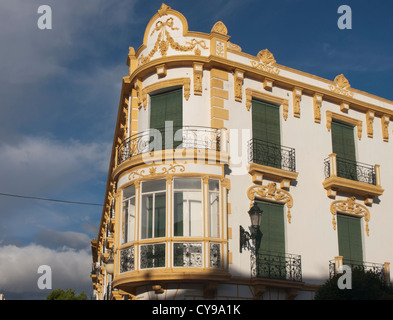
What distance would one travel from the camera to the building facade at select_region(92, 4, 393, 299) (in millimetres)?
18078

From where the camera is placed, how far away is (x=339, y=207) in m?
21.2

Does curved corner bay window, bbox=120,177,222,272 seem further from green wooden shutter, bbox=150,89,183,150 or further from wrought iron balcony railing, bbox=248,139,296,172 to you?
green wooden shutter, bbox=150,89,183,150

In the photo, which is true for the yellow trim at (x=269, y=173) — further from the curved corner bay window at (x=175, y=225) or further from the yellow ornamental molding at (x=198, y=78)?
the yellow ornamental molding at (x=198, y=78)

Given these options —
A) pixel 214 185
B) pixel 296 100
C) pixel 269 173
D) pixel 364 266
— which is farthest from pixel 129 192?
pixel 364 266

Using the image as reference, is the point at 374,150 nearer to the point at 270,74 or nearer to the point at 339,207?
the point at 339,207

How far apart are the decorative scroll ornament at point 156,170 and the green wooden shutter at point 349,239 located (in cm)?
673

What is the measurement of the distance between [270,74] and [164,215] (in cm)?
689

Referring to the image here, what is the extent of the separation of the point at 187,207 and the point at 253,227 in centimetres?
222

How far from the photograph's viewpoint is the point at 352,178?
72.0 feet

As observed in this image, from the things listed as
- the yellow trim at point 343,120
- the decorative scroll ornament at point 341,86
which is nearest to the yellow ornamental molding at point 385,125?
the yellow trim at point 343,120

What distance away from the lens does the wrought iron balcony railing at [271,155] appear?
65.3ft
